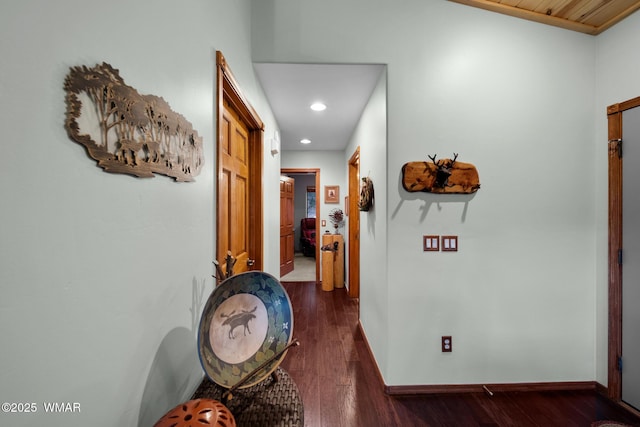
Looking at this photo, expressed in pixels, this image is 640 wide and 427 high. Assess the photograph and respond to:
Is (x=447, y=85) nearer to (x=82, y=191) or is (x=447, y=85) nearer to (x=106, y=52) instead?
(x=106, y=52)

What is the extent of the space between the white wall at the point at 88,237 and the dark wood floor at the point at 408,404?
3.89 ft

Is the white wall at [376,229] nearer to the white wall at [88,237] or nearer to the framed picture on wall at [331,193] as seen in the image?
the white wall at [88,237]

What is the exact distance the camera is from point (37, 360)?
0.47 metres

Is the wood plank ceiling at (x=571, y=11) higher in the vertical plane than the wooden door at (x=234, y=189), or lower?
higher

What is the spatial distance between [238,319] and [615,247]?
2.52m

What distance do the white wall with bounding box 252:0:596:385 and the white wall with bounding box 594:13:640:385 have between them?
47mm

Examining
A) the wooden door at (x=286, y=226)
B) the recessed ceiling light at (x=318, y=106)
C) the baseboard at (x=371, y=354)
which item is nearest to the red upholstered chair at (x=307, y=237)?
the wooden door at (x=286, y=226)

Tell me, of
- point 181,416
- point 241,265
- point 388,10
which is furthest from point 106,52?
point 388,10

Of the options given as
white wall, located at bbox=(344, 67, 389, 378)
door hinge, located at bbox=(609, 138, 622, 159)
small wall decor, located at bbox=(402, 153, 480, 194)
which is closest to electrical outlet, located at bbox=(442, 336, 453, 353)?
white wall, located at bbox=(344, 67, 389, 378)

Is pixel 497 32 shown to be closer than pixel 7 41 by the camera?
No

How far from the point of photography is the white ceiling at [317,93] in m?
2.10

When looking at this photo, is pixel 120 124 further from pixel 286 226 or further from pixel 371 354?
pixel 286 226

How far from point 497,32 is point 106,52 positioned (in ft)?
8.00

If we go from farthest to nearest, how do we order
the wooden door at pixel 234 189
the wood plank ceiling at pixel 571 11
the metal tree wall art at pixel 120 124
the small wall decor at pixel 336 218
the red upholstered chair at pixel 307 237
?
the red upholstered chair at pixel 307 237, the small wall decor at pixel 336 218, the wood plank ceiling at pixel 571 11, the wooden door at pixel 234 189, the metal tree wall art at pixel 120 124
